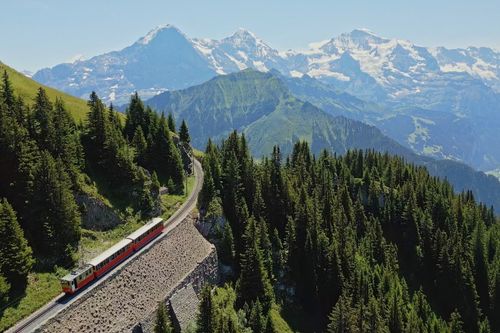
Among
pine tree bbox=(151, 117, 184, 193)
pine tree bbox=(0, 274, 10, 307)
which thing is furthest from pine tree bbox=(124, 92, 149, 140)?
pine tree bbox=(0, 274, 10, 307)

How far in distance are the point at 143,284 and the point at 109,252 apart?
23.8ft

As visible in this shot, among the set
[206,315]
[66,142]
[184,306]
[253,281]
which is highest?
[66,142]

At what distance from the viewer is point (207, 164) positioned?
4459 inches

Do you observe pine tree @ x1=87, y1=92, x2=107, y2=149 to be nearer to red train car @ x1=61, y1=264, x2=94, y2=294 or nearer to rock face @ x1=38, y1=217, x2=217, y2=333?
rock face @ x1=38, y1=217, x2=217, y2=333

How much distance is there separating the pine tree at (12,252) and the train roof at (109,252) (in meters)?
8.47

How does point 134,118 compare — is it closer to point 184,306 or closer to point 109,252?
point 109,252

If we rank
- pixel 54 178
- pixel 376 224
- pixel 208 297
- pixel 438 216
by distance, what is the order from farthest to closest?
pixel 438 216 → pixel 376 224 → pixel 54 178 → pixel 208 297

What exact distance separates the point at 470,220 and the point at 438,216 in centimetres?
1200

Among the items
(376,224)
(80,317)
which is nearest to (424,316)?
(376,224)

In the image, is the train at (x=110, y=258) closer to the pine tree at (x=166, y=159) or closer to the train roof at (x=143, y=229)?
the train roof at (x=143, y=229)

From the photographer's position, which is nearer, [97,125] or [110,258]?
[110,258]

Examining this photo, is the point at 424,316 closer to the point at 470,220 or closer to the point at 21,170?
the point at 470,220

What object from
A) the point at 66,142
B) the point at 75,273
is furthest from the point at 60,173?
the point at 75,273

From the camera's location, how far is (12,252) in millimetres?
63000
